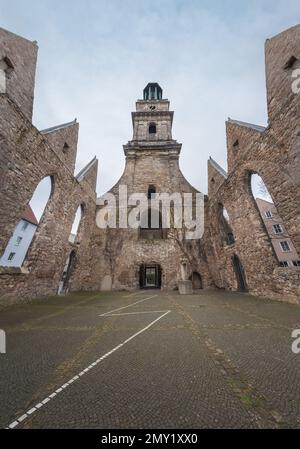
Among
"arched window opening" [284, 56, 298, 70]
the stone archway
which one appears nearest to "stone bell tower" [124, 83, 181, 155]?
"arched window opening" [284, 56, 298, 70]

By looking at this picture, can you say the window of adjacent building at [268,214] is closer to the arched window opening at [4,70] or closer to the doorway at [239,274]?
the doorway at [239,274]

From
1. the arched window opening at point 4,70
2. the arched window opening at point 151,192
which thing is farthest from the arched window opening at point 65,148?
the arched window opening at point 151,192

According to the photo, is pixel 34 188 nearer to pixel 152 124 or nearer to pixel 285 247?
pixel 152 124

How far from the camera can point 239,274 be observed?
441 inches

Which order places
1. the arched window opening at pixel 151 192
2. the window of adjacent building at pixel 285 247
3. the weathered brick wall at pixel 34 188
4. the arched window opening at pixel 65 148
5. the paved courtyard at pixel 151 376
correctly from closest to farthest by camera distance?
the paved courtyard at pixel 151 376 < the weathered brick wall at pixel 34 188 < the arched window opening at pixel 65 148 < the arched window opening at pixel 151 192 < the window of adjacent building at pixel 285 247

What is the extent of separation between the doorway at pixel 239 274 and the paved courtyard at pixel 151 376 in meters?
6.90

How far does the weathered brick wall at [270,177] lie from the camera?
6621 mm

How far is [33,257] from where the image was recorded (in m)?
8.62

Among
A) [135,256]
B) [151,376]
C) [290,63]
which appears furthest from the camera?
[135,256]

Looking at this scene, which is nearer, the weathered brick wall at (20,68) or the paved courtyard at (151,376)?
the paved courtyard at (151,376)

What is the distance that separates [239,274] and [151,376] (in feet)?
34.2

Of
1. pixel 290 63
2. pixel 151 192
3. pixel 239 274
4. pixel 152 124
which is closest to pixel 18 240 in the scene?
pixel 151 192
